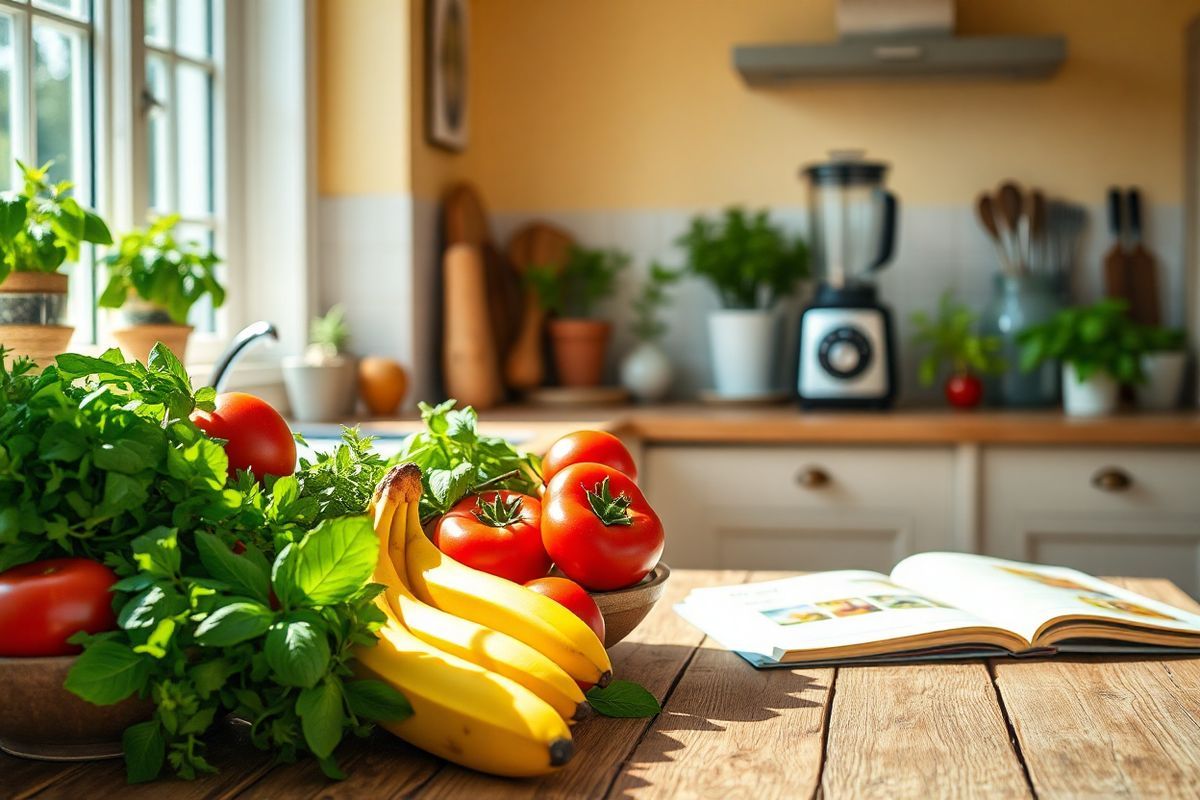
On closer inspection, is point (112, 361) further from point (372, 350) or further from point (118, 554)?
point (372, 350)

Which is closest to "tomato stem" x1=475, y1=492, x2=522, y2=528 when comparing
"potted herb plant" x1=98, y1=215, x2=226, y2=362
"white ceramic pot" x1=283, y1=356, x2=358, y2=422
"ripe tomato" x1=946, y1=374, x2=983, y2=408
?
"potted herb plant" x1=98, y1=215, x2=226, y2=362

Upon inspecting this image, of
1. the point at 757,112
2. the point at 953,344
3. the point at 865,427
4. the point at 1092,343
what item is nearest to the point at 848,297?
the point at 953,344

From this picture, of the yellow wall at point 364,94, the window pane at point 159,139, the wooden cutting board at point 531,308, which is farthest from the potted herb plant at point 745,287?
the window pane at point 159,139

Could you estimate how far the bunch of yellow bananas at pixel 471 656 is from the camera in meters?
0.72

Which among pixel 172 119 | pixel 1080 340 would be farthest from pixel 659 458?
pixel 172 119

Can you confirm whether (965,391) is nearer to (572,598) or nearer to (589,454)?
(589,454)

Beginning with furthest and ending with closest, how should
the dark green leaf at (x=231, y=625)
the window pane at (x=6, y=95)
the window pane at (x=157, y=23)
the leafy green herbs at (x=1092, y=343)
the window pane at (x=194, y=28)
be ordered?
the leafy green herbs at (x=1092, y=343)
the window pane at (x=194, y=28)
the window pane at (x=157, y=23)
the window pane at (x=6, y=95)
the dark green leaf at (x=231, y=625)

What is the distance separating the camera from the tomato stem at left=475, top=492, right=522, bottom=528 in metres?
0.94

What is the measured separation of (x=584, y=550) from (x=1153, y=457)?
6.53ft

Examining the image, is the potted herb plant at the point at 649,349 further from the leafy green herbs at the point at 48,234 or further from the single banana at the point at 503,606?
the single banana at the point at 503,606

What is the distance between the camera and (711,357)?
10.9 ft

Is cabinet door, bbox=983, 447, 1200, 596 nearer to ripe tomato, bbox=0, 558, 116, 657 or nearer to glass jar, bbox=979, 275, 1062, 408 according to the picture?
glass jar, bbox=979, 275, 1062, 408

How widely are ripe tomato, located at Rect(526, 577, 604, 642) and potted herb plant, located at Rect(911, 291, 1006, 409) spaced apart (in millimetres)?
2198

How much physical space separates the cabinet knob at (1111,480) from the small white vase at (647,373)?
1.07m
